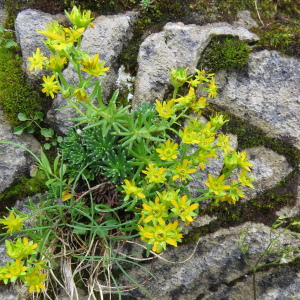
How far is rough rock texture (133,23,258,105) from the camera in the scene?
2451 millimetres

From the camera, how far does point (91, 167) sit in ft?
7.68

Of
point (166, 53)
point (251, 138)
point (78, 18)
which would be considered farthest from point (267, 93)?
point (78, 18)

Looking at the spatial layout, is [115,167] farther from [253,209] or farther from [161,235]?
[253,209]

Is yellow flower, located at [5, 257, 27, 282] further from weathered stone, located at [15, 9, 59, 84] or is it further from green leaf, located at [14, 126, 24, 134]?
weathered stone, located at [15, 9, 59, 84]

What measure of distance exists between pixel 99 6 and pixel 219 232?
99.4 inches

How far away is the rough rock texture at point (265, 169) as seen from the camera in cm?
248

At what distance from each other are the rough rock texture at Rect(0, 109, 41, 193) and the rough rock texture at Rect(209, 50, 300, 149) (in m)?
1.90

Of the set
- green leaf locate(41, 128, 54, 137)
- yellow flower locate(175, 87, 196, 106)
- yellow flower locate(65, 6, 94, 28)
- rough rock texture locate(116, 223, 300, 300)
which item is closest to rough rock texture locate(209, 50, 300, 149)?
yellow flower locate(175, 87, 196, 106)

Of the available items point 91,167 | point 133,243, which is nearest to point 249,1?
point 91,167

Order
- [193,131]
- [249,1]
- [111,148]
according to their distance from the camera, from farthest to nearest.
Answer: [249,1]
[111,148]
[193,131]

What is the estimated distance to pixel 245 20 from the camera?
8.63 feet

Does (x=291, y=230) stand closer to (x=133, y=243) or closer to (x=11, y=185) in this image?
(x=133, y=243)

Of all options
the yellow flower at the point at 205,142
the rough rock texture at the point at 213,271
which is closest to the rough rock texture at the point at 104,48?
the yellow flower at the point at 205,142

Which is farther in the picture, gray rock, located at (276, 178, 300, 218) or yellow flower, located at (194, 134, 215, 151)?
gray rock, located at (276, 178, 300, 218)
